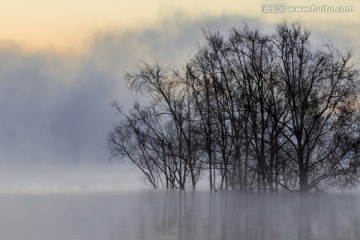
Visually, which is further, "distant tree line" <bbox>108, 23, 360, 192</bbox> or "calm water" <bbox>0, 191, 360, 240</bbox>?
"distant tree line" <bbox>108, 23, 360, 192</bbox>

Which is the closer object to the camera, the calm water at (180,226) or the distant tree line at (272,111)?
the calm water at (180,226)

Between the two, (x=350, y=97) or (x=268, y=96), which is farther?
(x=268, y=96)

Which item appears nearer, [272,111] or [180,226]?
[180,226]

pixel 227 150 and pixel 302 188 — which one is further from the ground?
pixel 227 150

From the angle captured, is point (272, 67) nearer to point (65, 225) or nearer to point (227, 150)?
point (227, 150)

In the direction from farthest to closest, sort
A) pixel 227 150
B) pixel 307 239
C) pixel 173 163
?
pixel 173 163 → pixel 227 150 → pixel 307 239

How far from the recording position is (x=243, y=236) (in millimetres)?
14070

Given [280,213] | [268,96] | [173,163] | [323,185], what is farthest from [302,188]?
[173,163]

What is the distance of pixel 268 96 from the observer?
35.1m

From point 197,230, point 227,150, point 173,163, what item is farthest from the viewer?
point 173,163

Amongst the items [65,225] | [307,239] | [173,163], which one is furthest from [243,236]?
[173,163]

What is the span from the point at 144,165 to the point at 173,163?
5069 mm

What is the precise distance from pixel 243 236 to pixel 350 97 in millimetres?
19980

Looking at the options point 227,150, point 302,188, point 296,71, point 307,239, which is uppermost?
point 296,71
